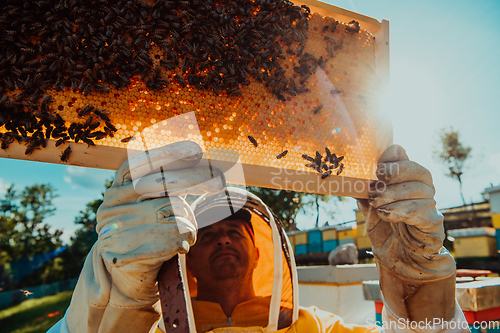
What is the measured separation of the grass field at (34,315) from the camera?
1672 centimetres

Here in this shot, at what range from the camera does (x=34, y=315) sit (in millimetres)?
18828

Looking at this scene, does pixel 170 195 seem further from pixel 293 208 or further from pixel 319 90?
pixel 293 208

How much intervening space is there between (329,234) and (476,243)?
18.2 ft

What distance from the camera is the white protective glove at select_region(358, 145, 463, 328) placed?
6.60ft

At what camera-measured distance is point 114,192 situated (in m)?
Answer: 1.59

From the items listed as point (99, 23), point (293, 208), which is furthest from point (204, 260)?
point (293, 208)

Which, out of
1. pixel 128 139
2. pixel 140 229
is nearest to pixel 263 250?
pixel 140 229

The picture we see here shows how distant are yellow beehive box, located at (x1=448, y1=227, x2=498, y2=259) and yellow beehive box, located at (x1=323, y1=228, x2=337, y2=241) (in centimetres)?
482

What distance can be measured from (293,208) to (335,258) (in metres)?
13.4

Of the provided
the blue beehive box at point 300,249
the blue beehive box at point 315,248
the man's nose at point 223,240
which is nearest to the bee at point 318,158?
the man's nose at point 223,240

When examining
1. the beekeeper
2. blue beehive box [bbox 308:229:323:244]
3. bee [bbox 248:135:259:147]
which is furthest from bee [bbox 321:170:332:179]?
blue beehive box [bbox 308:229:323:244]

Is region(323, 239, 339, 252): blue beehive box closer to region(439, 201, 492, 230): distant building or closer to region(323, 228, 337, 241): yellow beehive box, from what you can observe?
region(323, 228, 337, 241): yellow beehive box

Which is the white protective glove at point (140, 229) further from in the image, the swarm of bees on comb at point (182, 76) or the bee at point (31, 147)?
the bee at point (31, 147)

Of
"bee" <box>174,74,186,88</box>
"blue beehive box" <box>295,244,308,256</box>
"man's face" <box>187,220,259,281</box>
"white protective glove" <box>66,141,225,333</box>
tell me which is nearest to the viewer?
"white protective glove" <box>66,141,225,333</box>
